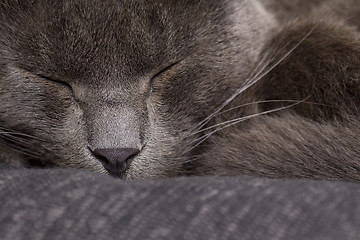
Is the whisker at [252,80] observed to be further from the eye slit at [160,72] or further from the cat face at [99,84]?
the eye slit at [160,72]

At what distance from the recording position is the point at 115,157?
42.9 inches

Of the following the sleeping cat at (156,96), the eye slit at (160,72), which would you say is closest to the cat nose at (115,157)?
the sleeping cat at (156,96)

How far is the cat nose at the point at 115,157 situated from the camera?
1.09 metres

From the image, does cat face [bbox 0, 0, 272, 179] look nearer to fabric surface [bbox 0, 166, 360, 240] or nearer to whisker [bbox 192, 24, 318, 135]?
whisker [bbox 192, 24, 318, 135]

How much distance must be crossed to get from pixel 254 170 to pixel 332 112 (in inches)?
10.0

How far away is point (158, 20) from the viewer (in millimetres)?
1206

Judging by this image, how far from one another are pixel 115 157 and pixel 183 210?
1.12ft

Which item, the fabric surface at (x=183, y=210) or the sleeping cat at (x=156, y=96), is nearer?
the fabric surface at (x=183, y=210)

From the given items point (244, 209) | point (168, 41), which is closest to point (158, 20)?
point (168, 41)

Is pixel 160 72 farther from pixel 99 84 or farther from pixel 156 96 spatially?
pixel 99 84

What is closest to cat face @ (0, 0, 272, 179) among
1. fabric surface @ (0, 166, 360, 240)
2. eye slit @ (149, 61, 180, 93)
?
eye slit @ (149, 61, 180, 93)

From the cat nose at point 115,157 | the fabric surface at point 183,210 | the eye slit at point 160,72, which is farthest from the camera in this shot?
the eye slit at point 160,72

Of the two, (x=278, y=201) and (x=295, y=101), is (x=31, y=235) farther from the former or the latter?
(x=295, y=101)

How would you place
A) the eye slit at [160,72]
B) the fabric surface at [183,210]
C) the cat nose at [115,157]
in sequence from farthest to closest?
the eye slit at [160,72], the cat nose at [115,157], the fabric surface at [183,210]
